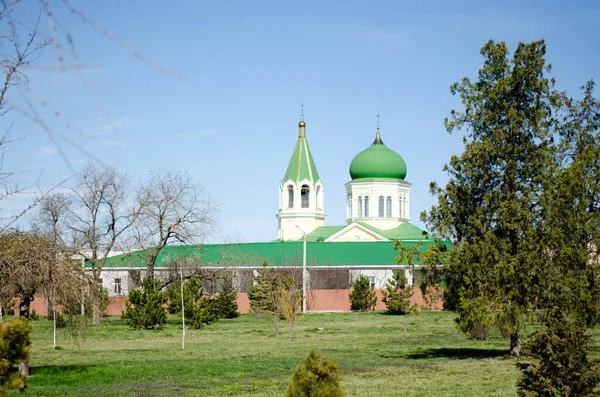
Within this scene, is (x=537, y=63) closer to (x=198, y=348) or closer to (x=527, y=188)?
(x=527, y=188)

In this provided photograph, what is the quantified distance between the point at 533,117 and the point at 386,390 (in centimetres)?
1066

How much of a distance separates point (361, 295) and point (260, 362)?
33584mm

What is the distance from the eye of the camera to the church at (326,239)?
60.6 meters

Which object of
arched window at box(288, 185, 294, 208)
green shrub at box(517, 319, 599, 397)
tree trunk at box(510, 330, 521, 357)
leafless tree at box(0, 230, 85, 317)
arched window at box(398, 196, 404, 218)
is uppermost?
arched window at box(288, 185, 294, 208)

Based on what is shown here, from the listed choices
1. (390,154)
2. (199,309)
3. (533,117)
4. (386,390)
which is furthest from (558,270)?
(390,154)

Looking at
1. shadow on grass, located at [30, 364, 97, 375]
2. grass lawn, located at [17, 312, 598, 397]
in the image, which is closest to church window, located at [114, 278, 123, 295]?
grass lawn, located at [17, 312, 598, 397]

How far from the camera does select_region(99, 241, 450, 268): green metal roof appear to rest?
62.9 meters

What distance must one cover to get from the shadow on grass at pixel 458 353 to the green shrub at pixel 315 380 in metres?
18.1

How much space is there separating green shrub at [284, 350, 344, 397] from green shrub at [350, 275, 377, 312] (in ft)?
161

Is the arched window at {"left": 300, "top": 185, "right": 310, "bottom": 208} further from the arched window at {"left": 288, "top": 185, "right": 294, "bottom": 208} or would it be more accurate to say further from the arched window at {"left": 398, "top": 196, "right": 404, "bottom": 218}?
the arched window at {"left": 398, "top": 196, "right": 404, "bottom": 218}

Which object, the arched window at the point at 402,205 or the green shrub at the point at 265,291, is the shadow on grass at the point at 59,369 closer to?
the green shrub at the point at 265,291

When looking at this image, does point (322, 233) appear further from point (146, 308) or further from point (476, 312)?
point (476, 312)

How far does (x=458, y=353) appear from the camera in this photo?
26.9 metres

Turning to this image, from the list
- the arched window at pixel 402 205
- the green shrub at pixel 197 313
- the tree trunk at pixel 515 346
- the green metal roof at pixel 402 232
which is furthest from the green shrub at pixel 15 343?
the arched window at pixel 402 205
